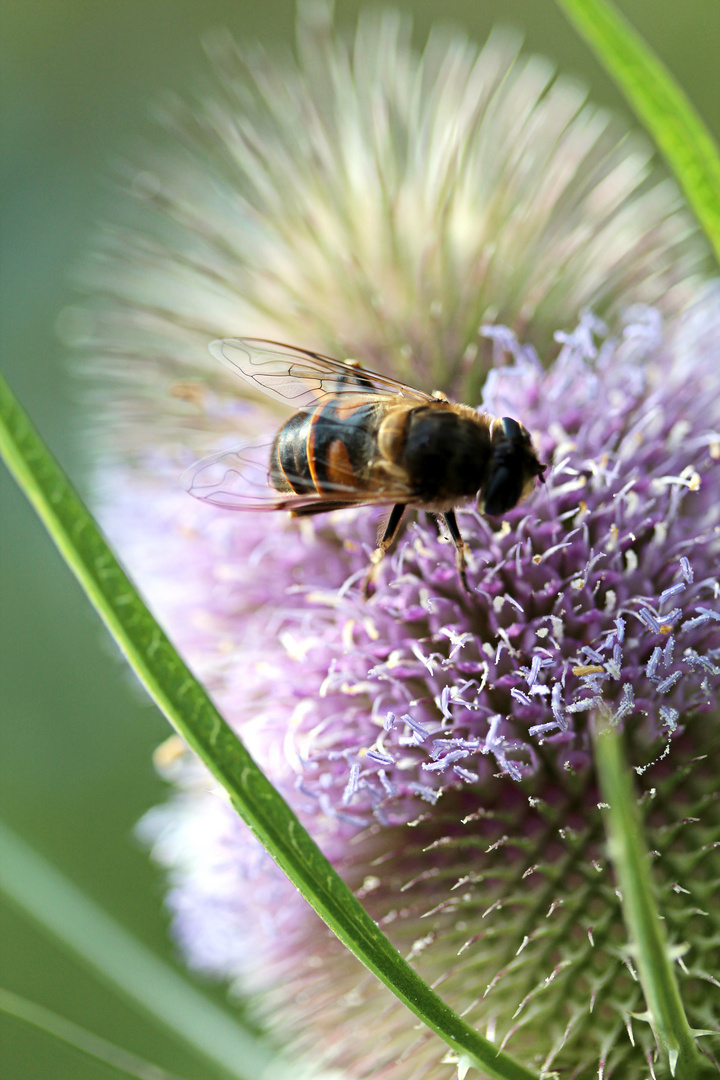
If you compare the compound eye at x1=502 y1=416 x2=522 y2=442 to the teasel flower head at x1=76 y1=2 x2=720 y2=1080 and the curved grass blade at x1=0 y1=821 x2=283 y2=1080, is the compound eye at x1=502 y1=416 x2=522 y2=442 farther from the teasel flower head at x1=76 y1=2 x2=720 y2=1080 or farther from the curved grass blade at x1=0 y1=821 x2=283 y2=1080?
the curved grass blade at x1=0 y1=821 x2=283 y2=1080

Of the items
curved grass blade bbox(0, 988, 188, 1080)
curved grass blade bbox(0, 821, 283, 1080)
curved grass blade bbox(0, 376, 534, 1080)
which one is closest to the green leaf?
curved grass blade bbox(0, 376, 534, 1080)

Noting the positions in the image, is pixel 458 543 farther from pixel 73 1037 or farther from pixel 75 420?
pixel 75 420

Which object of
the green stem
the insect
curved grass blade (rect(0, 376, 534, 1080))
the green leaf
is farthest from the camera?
the insect

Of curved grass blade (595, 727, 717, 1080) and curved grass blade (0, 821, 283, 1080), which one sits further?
curved grass blade (0, 821, 283, 1080)

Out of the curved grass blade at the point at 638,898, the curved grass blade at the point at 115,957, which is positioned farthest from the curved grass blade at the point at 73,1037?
the curved grass blade at the point at 638,898

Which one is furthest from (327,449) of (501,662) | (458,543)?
(501,662)

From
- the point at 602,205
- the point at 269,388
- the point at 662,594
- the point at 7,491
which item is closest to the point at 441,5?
the point at 7,491
